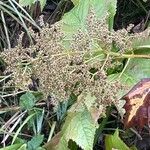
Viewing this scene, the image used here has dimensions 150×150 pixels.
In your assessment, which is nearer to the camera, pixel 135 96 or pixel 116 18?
pixel 135 96

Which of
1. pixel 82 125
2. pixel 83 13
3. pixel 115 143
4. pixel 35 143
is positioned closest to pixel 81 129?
pixel 82 125

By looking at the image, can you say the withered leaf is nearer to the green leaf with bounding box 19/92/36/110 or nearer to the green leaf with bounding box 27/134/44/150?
the green leaf with bounding box 27/134/44/150

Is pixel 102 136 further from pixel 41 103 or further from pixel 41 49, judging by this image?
pixel 41 49

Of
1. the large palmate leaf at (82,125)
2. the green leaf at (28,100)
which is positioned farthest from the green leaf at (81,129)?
the green leaf at (28,100)

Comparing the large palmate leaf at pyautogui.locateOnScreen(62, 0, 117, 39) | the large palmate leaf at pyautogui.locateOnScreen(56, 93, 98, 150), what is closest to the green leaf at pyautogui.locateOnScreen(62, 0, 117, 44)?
the large palmate leaf at pyautogui.locateOnScreen(62, 0, 117, 39)

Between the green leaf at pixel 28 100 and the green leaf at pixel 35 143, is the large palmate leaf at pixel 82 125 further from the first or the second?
the green leaf at pixel 28 100

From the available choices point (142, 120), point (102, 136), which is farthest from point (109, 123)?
point (142, 120)
